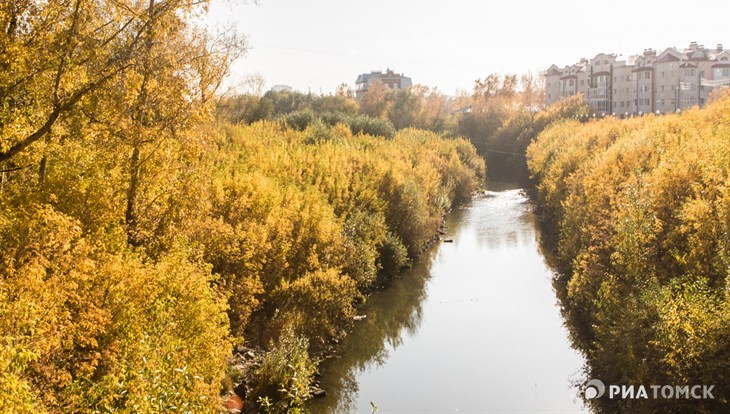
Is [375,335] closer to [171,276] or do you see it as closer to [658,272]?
[658,272]

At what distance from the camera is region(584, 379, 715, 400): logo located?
1472 centimetres

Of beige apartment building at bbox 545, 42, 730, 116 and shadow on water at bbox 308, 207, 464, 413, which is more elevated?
beige apartment building at bbox 545, 42, 730, 116

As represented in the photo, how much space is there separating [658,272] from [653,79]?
81.0 m

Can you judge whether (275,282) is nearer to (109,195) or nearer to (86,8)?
(109,195)

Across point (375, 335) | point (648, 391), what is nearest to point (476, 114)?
point (375, 335)

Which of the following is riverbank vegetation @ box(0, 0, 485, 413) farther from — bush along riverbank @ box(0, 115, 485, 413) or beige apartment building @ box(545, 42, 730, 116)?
beige apartment building @ box(545, 42, 730, 116)

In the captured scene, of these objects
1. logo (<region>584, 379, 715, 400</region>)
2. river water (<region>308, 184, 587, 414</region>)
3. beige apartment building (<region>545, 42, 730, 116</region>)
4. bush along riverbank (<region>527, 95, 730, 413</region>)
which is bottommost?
river water (<region>308, 184, 587, 414</region>)

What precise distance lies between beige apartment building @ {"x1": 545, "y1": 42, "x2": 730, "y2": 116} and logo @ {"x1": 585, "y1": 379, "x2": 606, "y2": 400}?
7066cm

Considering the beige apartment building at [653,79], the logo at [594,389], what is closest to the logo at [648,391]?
the logo at [594,389]

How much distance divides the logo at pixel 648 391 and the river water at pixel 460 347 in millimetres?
620

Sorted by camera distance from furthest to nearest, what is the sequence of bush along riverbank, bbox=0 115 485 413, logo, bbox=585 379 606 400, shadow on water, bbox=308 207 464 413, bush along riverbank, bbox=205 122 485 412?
shadow on water, bbox=308 207 464 413
logo, bbox=585 379 606 400
bush along riverbank, bbox=205 122 485 412
bush along riverbank, bbox=0 115 485 413

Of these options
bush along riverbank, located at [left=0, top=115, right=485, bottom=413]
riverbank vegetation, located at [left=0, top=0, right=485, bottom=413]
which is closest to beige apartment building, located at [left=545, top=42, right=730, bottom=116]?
bush along riverbank, located at [left=0, top=115, right=485, bottom=413]

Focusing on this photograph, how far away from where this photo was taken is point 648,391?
52.9 ft

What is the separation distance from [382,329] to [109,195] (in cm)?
1320
